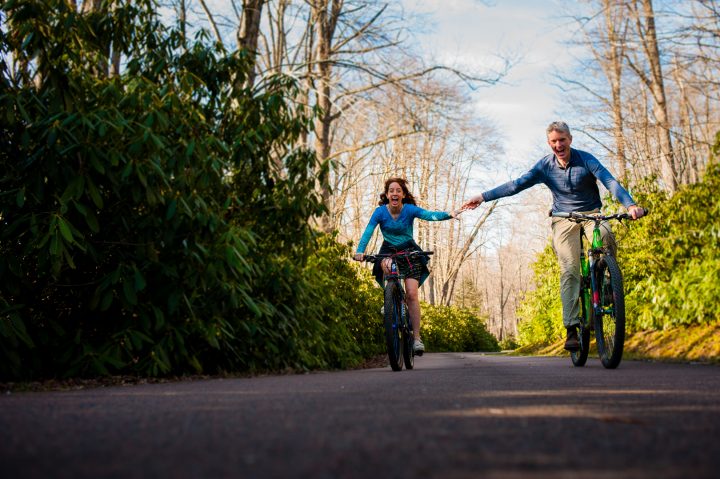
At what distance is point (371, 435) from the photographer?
88.0 inches

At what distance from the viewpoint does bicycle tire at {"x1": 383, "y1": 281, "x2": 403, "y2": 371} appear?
6.93m

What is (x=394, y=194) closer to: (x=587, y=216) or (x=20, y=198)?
(x=587, y=216)

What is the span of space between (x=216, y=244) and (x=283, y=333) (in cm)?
182

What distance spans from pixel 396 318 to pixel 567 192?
6.93 feet

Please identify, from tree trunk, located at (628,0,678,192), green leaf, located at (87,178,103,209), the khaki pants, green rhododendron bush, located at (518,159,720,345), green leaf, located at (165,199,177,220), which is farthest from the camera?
tree trunk, located at (628,0,678,192)

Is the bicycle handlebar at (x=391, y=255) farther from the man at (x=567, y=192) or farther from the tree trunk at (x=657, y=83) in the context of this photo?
the tree trunk at (x=657, y=83)

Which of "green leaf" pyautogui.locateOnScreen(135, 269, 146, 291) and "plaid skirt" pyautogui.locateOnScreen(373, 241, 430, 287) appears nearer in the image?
"green leaf" pyautogui.locateOnScreen(135, 269, 146, 291)

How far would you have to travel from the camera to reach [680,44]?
1540 centimetres

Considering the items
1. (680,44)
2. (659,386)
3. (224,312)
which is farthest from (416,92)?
(659,386)

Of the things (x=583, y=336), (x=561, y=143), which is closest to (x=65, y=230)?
(x=561, y=143)

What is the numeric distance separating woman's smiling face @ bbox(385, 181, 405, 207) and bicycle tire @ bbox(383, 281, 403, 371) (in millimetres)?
933

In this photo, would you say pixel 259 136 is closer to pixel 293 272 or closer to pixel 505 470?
pixel 293 272

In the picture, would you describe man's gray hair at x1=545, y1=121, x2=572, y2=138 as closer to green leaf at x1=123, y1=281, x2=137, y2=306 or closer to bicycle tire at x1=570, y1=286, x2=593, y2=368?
bicycle tire at x1=570, y1=286, x2=593, y2=368

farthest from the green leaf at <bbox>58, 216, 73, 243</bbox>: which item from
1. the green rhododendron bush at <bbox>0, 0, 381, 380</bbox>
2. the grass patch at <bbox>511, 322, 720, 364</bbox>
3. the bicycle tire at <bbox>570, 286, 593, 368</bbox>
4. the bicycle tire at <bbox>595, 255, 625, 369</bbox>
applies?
the grass patch at <bbox>511, 322, 720, 364</bbox>
